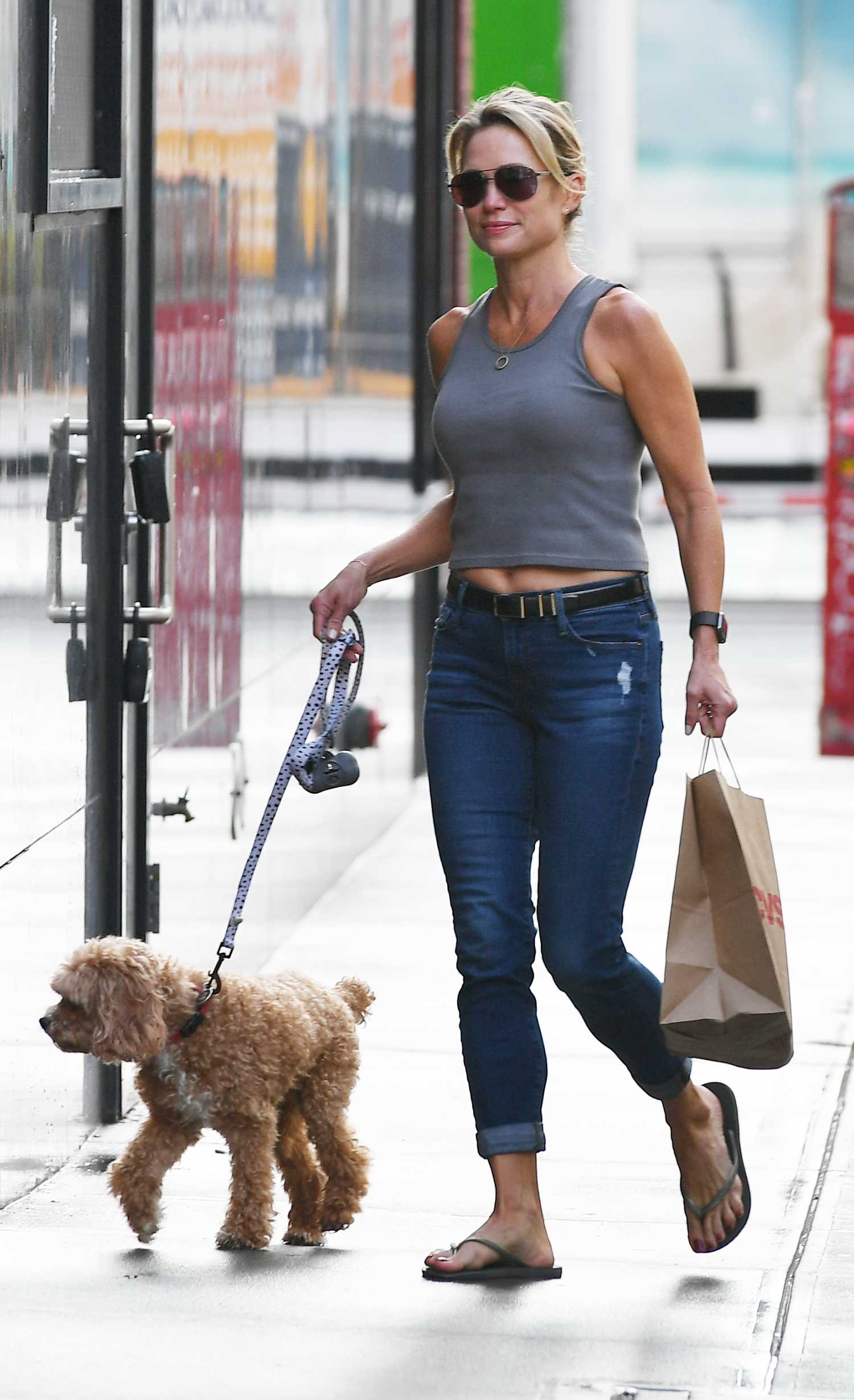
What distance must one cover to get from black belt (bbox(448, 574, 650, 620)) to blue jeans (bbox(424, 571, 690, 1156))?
Answer: 12mm

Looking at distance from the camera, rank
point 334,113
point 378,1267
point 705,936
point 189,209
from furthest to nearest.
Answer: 1. point 334,113
2. point 189,209
3. point 378,1267
4. point 705,936

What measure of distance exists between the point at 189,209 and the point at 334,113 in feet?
8.64

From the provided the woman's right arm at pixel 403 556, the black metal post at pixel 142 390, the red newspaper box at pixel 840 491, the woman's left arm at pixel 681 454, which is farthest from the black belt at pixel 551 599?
the red newspaper box at pixel 840 491

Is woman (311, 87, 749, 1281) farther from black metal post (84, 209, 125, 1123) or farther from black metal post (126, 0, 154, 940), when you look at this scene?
black metal post (126, 0, 154, 940)

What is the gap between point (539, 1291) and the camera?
397 centimetres

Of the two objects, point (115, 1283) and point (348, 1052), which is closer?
point (115, 1283)

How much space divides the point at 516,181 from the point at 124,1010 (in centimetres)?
153

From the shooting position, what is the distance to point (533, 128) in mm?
3887

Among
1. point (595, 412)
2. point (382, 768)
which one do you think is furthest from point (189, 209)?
point (382, 768)

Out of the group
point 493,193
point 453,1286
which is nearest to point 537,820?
point 453,1286

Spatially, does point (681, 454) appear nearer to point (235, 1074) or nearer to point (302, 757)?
point (302, 757)

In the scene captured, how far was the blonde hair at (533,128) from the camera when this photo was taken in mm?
3893

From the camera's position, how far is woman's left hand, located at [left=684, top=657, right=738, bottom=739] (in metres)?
3.82

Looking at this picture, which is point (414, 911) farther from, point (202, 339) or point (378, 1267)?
point (378, 1267)
